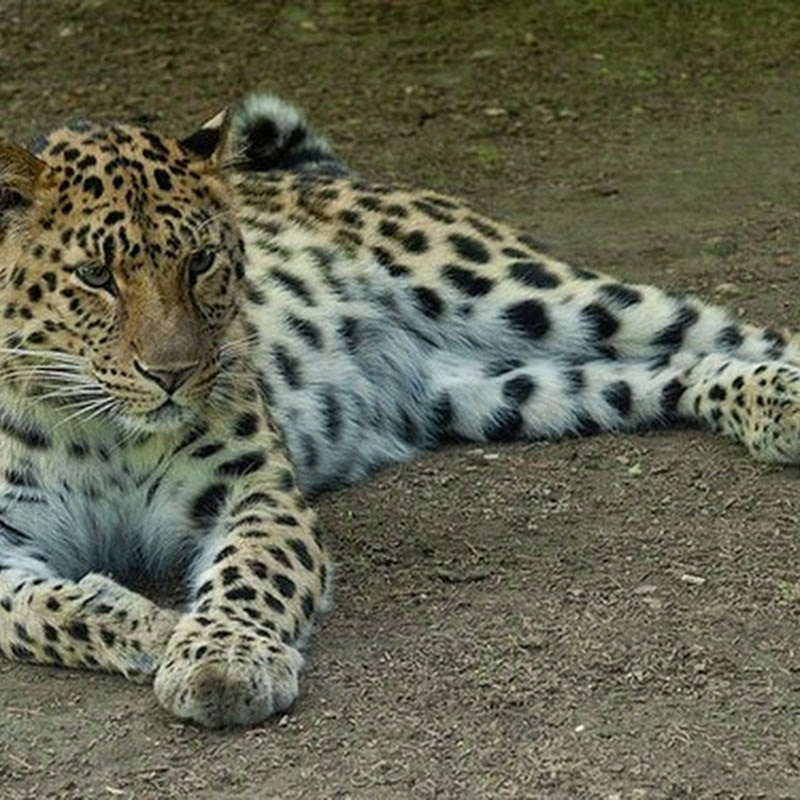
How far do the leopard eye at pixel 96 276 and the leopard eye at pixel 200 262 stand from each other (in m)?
0.24

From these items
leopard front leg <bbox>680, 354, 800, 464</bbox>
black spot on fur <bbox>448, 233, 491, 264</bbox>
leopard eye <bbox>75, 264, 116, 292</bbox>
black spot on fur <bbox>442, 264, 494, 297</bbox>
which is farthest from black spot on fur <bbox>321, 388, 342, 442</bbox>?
leopard eye <bbox>75, 264, 116, 292</bbox>

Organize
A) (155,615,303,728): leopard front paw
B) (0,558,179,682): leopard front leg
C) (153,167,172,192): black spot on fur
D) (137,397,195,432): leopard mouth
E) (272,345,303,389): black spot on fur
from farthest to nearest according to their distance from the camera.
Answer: (272,345,303,389): black spot on fur
(153,167,172,192): black spot on fur
(137,397,195,432): leopard mouth
(0,558,179,682): leopard front leg
(155,615,303,728): leopard front paw

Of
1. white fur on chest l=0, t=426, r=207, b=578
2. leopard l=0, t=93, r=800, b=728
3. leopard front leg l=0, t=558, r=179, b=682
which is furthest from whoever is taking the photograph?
white fur on chest l=0, t=426, r=207, b=578

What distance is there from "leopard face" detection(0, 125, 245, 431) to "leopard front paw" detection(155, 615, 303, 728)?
83 cm

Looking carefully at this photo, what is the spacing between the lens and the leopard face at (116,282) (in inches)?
265

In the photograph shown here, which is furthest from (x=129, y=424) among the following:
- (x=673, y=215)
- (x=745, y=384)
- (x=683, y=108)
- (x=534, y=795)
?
(x=683, y=108)

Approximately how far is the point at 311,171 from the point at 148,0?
227 inches

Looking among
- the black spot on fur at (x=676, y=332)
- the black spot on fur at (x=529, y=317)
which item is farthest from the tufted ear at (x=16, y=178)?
the black spot on fur at (x=676, y=332)

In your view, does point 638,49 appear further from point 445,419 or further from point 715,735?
point 715,735

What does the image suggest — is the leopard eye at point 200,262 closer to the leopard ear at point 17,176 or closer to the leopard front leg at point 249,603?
the leopard ear at point 17,176

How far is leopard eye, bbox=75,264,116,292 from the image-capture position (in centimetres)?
677

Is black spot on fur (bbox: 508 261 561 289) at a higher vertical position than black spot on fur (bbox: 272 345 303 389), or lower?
higher

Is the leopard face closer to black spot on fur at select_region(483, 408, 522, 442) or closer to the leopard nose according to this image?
the leopard nose

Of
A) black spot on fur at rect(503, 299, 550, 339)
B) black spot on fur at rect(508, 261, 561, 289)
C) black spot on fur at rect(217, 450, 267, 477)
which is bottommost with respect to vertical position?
black spot on fur at rect(503, 299, 550, 339)
